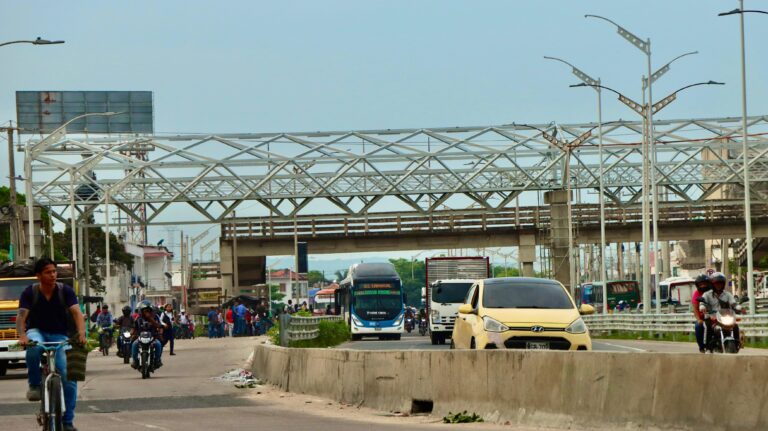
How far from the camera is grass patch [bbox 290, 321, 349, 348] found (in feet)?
153

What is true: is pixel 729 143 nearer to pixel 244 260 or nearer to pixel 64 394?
pixel 244 260

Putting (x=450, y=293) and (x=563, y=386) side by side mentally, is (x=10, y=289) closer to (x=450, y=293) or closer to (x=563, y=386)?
(x=450, y=293)

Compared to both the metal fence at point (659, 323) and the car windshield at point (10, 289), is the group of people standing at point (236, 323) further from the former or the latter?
the car windshield at point (10, 289)

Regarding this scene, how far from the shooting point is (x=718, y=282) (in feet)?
66.1

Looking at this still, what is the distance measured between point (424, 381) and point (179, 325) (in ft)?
195

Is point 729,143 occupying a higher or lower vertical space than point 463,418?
higher

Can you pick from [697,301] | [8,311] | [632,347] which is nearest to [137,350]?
[8,311]

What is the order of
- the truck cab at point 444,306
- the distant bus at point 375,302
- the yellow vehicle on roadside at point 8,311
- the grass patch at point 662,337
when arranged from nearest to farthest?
the yellow vehicle on roadside at point 8,311, the grass patch at point 662,337, the truck cab at point 444,306, the distant bus at point 375,302

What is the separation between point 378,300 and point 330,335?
1021 cm

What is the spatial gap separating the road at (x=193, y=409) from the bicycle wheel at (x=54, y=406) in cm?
294

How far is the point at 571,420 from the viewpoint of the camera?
45.5ft

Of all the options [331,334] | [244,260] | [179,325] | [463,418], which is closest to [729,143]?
[244,260]

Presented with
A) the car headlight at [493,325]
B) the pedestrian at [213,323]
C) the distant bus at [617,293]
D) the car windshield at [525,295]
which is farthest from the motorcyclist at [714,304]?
the distant bus at [617,293]

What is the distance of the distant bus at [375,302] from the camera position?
2414 inches
